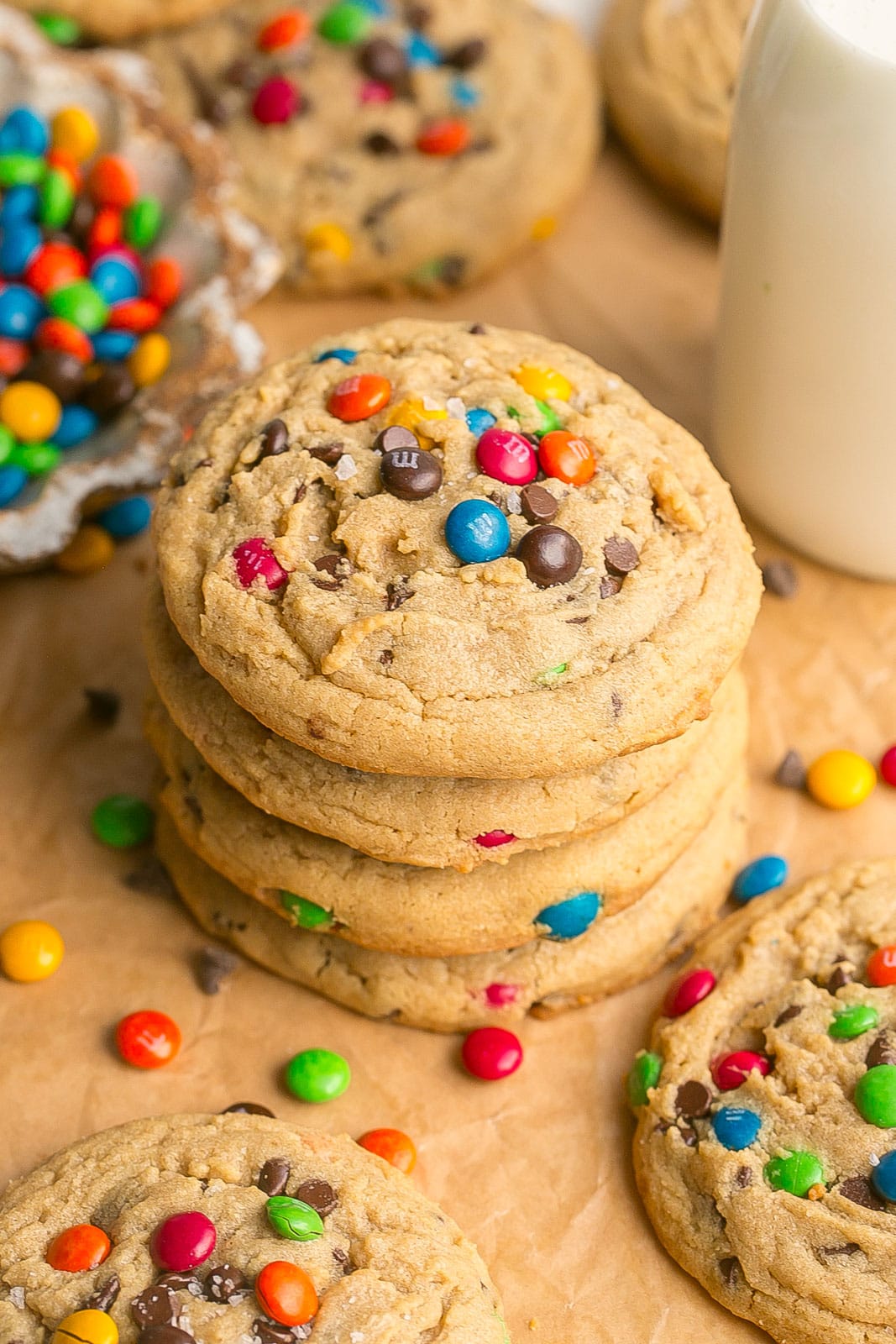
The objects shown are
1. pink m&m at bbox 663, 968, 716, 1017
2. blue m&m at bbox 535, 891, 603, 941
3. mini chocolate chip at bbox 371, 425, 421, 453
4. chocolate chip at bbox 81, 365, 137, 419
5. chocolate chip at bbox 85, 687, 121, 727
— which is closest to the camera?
mini chocolate chip at bbox 371, 425, 421, 453

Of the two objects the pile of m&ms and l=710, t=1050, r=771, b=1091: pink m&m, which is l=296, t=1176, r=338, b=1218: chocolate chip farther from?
the pile of m&ms

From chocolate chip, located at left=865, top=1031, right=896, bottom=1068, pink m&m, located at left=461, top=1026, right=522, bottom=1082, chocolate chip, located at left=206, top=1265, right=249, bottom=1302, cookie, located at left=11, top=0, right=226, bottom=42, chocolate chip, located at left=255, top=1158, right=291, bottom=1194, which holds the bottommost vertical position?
pink m&m, located at left=461, top=1026, right=522, bottom=1082

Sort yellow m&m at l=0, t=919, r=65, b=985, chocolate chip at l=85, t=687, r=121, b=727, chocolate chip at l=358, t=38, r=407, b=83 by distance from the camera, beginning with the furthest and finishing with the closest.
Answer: chocolate chip at l=358, t=38, r=407, b=83 < chocolate chip at l=85, t=687, r=121, b=727 < yellow m&m at l=0, t=919, r=65, b=985

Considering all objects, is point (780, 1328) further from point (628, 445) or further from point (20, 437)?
point (20, 437)

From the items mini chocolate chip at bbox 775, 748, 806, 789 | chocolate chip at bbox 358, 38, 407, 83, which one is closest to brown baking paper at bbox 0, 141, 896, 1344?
mini chocolate chip at bbox 775, 748, 806, 789

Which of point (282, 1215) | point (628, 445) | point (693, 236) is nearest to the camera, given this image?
point (282, 1215)

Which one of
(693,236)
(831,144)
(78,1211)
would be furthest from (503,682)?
(693,236)
